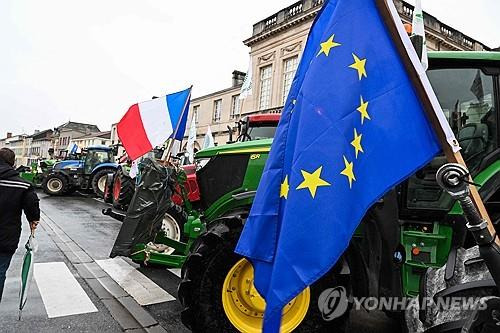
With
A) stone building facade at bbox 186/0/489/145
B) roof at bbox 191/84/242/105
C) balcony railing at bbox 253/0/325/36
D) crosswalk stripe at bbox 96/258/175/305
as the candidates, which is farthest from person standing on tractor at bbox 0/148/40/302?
roof at bbox 191/84/242/105

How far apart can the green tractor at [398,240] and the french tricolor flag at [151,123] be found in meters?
3.03

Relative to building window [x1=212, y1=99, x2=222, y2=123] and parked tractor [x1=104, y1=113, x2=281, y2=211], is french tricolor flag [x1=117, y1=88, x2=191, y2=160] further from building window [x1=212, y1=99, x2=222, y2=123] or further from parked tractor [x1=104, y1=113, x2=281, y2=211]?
building window [x1=212, y1=99, x2=222, y2=123]

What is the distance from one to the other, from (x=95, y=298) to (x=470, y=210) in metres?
4.76

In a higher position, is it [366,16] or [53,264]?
[366,16]

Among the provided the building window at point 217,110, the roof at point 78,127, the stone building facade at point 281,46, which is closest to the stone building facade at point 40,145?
the roof at point 78,127

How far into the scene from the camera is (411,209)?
137 inches

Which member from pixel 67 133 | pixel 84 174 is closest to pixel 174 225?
pixel 84 174

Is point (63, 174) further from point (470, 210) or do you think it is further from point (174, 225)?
point (470, 210)

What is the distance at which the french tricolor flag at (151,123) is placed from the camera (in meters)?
6.24

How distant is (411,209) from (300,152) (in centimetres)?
200

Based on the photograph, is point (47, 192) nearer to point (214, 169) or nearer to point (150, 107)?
point (150, 107)

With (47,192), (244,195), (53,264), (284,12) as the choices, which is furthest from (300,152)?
(284,12)

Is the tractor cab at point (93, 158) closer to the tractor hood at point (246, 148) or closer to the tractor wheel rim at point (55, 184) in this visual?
the tractor wheel rim at point (55, 184)

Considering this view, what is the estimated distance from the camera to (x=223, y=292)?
11.7 ft
